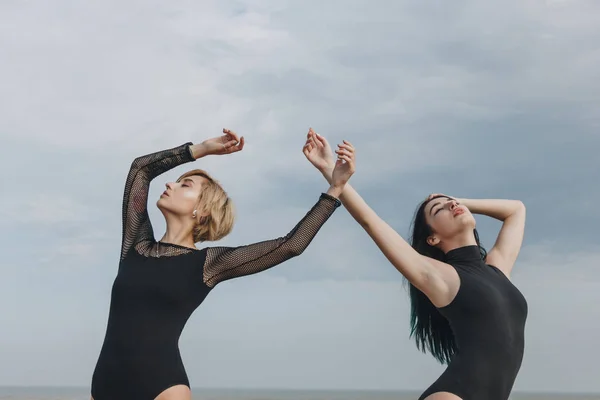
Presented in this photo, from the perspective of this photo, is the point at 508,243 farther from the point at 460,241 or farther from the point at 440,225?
the point at 440,225

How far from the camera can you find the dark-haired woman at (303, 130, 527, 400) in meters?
4.04

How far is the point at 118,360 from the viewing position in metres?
4.08

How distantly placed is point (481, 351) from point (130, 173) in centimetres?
244

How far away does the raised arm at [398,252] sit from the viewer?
14.0 feet

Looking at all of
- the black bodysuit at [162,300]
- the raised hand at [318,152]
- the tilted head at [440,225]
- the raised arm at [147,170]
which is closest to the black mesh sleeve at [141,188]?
the raised arm at [147,170]

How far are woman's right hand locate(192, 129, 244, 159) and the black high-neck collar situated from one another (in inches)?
58.7

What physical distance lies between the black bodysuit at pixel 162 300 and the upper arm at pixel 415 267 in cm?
40

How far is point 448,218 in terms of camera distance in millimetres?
4543

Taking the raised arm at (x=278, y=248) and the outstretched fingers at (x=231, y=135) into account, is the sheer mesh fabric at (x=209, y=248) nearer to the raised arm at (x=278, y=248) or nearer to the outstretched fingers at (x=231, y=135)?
the raised arm at (x=278, y=248)

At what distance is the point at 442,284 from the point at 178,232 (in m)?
1.56

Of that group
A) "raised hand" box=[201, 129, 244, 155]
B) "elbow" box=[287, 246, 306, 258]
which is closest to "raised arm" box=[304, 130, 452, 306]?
"elbow" box=[287, 246, 306, 258]

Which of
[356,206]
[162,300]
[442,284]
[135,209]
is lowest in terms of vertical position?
[162,300]

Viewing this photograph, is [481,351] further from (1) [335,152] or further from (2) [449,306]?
(1) [335,152]

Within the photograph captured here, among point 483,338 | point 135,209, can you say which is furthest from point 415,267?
point 135,209
